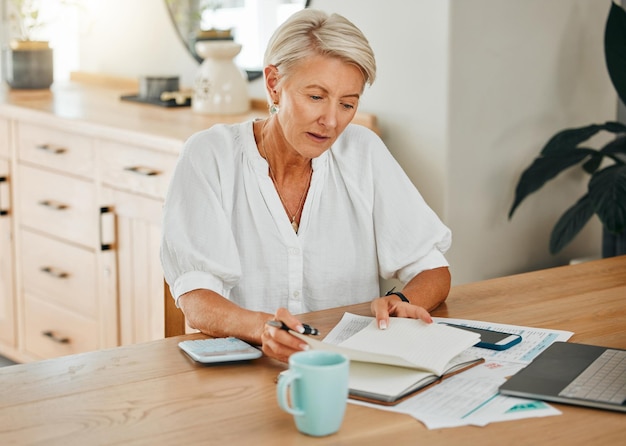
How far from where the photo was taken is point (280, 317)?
1518 millimetres

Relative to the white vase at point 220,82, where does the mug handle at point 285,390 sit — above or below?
below

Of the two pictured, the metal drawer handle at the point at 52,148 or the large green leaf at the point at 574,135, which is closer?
the large green leaf at the point at 574,135

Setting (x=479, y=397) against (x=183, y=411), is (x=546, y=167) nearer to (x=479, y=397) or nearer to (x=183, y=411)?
(x=479, y=397)

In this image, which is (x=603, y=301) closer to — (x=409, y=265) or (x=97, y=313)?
(x=409, y=265)

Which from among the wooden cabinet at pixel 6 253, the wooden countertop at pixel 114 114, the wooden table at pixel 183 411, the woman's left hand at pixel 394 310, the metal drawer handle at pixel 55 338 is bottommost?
the metal drawer handle at pixel 55 338

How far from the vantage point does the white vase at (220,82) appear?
10.5ft

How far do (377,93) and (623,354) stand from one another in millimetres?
1508

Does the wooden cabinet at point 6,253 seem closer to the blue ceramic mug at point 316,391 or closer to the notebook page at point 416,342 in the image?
the notebook page at point 416,342

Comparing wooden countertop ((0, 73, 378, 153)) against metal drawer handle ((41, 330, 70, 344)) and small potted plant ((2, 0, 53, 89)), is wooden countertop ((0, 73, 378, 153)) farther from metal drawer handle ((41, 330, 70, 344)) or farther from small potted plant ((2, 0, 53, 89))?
metal drawer handle ((41, 330, 70, 344))

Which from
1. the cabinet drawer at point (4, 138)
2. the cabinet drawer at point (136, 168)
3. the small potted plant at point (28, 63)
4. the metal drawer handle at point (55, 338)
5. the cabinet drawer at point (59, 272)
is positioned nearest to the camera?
the cabinet drawer at point (136, 168)

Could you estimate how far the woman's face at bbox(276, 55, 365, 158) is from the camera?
1.81 metres

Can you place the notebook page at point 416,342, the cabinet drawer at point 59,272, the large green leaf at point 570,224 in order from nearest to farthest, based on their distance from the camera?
1. the notebook page at point 416,342
2. the large green leaf at point 570,224
3. the cabinet drawer at point 59,272

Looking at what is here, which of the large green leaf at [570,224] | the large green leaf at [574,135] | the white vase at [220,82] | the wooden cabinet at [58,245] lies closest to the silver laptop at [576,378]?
the large green leaf at [570,224]

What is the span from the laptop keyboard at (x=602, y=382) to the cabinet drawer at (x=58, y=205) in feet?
6.83
